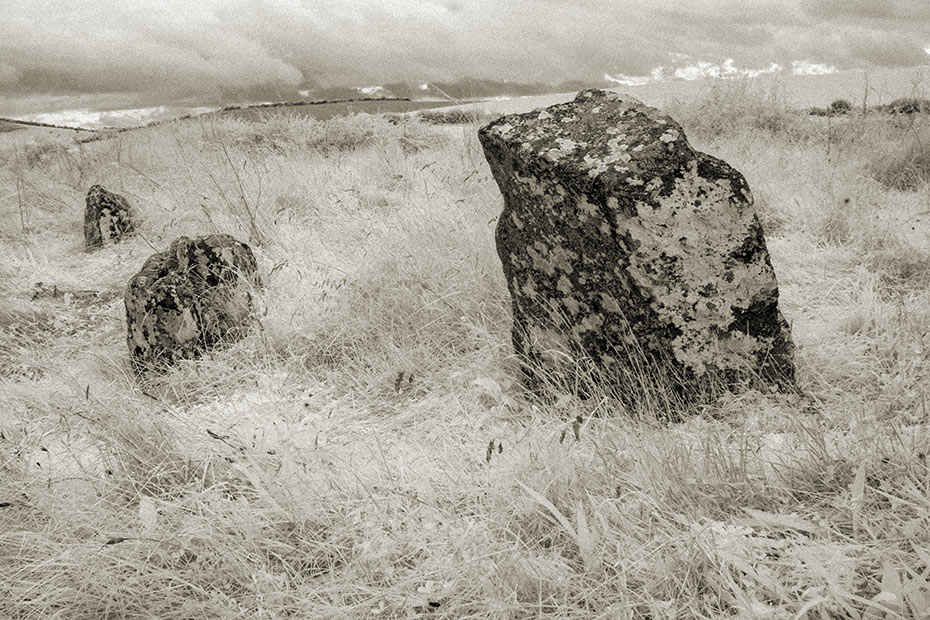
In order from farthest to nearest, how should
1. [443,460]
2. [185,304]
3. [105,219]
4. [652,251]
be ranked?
[105,219], [185,304], [652,251], [443,460]

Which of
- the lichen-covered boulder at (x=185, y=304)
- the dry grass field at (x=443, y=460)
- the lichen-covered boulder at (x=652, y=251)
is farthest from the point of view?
the lichen-covered boulder at (x=185, y=304)

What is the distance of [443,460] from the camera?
213cm

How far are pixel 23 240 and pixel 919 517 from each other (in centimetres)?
687

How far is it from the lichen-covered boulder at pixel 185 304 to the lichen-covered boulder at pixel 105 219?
2.60 metres

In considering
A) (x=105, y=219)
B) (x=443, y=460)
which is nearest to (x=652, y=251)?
(x=443, y=460)

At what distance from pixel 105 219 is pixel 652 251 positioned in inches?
206

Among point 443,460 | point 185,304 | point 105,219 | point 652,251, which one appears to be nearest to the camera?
point 443,460

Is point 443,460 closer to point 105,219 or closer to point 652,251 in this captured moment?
point 652,251

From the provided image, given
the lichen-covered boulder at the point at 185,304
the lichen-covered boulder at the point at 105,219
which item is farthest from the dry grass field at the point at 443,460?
the lichen-covered boulder at the point at 105,219

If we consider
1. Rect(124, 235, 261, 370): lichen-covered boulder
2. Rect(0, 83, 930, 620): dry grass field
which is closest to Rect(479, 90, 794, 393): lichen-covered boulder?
Rect(0, 83, 930, 620): dry grass field

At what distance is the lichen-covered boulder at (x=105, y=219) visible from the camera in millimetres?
5660

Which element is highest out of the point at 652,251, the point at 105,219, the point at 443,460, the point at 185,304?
the point at 652,251

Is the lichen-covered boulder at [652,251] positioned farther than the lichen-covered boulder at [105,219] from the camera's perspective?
No

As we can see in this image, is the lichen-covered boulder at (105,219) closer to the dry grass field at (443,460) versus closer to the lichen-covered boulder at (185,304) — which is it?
the dry grass field at (443,460)
